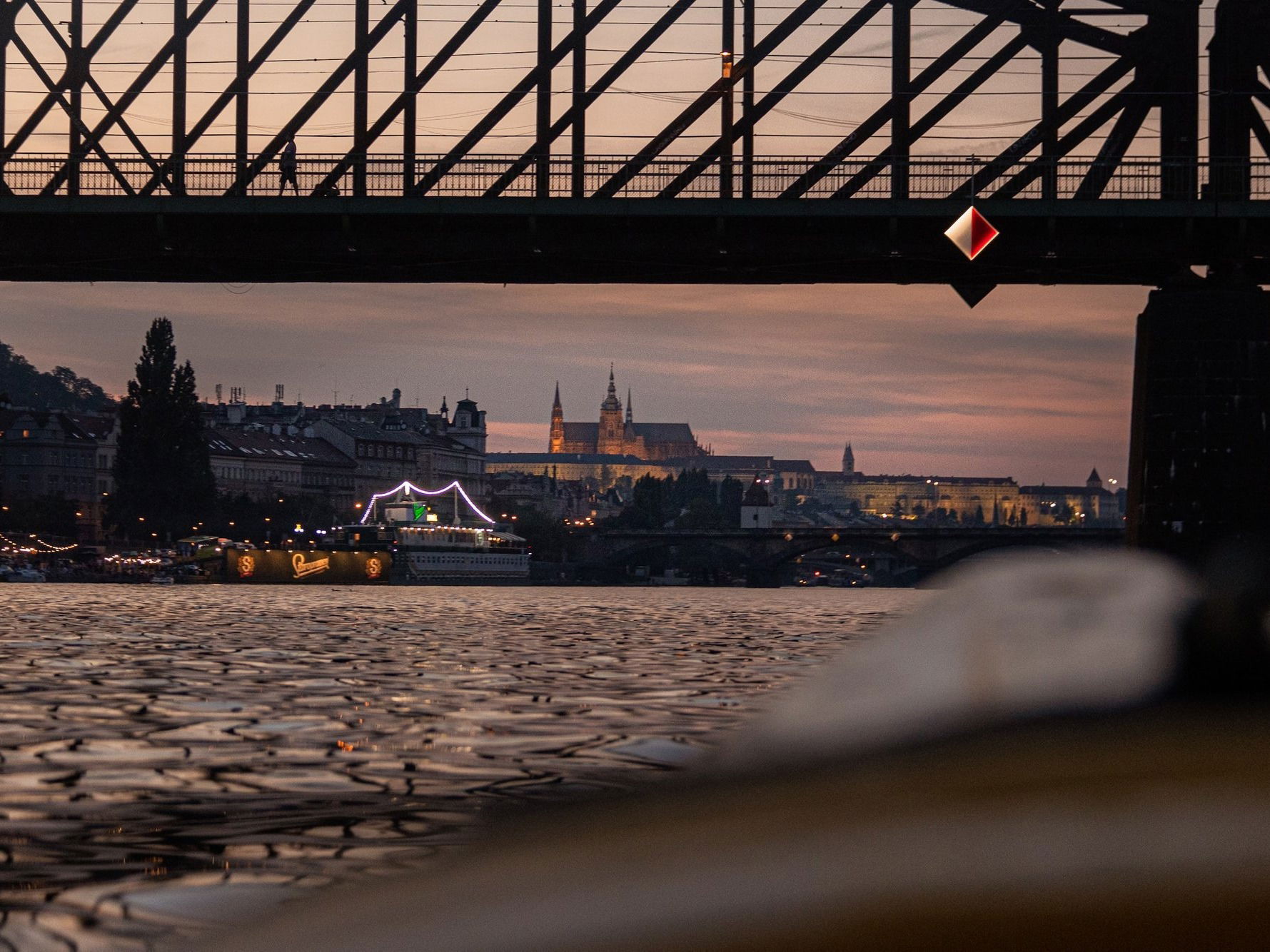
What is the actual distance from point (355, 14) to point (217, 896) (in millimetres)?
43978

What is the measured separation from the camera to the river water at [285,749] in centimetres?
665

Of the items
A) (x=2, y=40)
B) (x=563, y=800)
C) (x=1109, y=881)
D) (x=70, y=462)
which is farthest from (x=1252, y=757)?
(x=70, y=462)

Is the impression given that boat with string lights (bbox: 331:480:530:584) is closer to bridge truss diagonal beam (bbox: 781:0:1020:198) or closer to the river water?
bridge truss diagonal beam (bbox: 781:0:1020:198)

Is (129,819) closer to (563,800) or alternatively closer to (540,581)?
(563,800)

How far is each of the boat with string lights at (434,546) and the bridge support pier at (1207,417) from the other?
300 feet

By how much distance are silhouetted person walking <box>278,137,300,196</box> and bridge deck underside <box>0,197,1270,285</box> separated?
0.65m

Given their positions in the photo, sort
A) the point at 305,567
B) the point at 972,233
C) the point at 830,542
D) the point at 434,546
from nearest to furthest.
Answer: the point at 972,233 → the point at 305,567 → the point at 434,546 → the point at 830,542

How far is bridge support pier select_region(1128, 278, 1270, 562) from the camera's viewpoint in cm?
4409

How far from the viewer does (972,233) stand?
43.7 meters

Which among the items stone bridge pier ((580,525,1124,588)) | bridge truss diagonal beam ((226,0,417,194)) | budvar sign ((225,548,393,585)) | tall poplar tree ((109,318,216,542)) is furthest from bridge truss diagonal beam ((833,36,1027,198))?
tall poplar tree ((109,318,216,542))

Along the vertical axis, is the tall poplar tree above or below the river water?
above

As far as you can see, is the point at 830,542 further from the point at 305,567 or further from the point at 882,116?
the point at 882,116

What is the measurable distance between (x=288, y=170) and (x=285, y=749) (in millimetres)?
34297

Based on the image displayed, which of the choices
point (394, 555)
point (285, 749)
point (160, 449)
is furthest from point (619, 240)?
point (394, 555)
